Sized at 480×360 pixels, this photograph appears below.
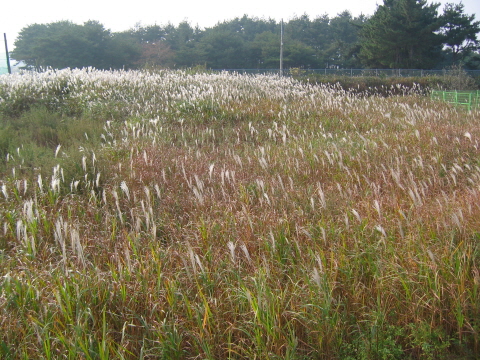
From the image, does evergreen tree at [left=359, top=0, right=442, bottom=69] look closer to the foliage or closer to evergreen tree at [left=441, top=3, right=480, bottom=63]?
evergreen tree at [left=441, top=3, right=480, bottom=63]

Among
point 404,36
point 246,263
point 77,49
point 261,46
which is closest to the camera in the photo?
point 246,263

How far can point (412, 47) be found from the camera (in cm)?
4116

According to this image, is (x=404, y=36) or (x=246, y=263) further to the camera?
(x=404, y=36)

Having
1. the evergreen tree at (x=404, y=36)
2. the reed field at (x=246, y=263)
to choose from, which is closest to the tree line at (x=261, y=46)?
the evergreen tree at (x=404, y=36)

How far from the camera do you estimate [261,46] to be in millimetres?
52000

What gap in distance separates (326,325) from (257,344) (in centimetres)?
41

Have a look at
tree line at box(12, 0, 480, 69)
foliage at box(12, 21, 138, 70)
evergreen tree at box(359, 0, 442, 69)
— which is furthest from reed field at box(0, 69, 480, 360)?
evergreen tree at box(359, 0, 442, 69)

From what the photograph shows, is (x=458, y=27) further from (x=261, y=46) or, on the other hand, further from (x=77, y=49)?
(x=77, y=49)

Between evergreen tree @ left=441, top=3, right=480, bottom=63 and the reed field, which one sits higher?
evergreen tree @ left=441, top=3, right=480, bottom=63

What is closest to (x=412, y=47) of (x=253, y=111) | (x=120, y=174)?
(x=253, y=111)

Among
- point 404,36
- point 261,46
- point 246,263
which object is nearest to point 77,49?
point 261,46

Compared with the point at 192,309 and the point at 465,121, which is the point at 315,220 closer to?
the point at 192,309

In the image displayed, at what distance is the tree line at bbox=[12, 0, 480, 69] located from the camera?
40.0 metres

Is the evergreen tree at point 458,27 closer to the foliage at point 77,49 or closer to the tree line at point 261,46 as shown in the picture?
the tree line at point 261,46
